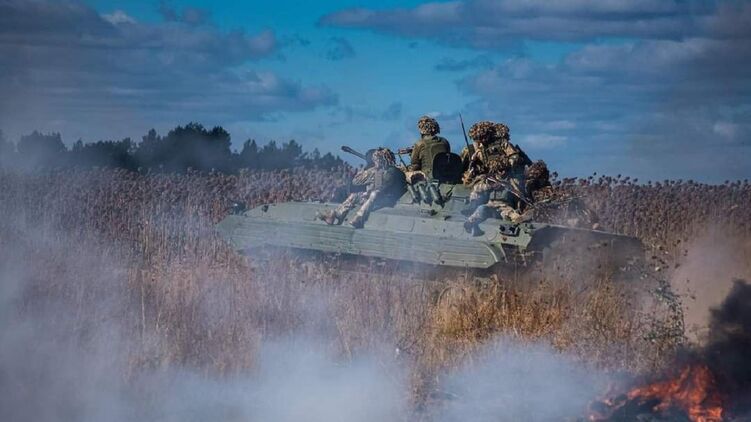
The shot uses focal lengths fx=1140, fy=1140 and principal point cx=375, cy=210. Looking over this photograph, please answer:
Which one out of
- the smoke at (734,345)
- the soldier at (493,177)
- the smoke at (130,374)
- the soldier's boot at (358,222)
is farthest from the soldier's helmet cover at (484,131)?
the smoke at (734,345)

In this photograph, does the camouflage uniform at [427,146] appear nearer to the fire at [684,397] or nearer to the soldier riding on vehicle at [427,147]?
the soldier riding on vehicle at [427,147]

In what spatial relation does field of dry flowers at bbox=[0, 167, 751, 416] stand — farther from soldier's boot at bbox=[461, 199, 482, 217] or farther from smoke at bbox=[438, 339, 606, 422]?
soldier's boot at bbox=[461, 199, 482, 217]

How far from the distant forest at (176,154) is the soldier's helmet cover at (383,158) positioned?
4.04 metres

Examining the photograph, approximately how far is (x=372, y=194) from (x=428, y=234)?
1.23 metres

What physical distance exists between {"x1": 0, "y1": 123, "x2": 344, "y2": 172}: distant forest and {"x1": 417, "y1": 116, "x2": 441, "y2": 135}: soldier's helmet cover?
15.3 feet

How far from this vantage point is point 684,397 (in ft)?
25.5

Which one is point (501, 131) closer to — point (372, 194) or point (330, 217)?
point (372, 194)

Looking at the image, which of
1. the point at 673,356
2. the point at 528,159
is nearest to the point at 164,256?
the point at 528,159

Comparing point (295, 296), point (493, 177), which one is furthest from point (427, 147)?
point (295, 296)

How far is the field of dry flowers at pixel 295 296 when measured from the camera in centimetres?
962

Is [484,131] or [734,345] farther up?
[484,131]

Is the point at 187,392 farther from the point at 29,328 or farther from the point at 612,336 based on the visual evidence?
the point at 612,336

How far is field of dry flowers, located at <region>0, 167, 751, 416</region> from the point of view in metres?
9.62

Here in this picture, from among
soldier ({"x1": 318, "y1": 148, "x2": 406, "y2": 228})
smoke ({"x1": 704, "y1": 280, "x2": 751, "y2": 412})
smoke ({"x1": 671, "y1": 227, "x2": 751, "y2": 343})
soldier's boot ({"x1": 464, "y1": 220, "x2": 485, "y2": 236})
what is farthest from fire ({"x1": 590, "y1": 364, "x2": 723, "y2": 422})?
soldier ({"x1": 318, "y1": 148, "x2": 406, "y2": 228})
